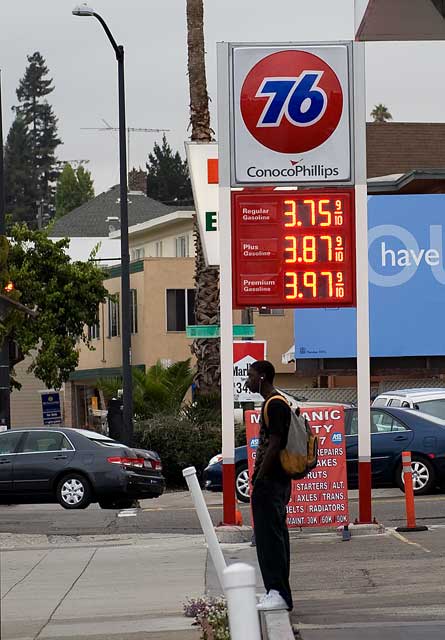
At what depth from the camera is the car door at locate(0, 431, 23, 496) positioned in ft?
69.9

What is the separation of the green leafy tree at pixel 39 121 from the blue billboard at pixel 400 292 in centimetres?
8557

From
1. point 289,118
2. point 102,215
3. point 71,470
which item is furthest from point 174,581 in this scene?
point 102,215

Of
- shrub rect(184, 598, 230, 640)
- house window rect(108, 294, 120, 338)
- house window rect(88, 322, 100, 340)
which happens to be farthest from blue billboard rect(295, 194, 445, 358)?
shrub rect(184, 598, 230, 640)

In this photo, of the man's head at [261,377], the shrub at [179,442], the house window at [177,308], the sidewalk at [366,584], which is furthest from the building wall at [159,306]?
the man's head at [261,377]

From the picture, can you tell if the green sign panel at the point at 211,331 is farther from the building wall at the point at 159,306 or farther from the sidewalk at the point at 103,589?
the building wall at the point at 159,306

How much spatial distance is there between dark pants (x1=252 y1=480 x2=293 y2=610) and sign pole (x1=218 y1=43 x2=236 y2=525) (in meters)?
5.05

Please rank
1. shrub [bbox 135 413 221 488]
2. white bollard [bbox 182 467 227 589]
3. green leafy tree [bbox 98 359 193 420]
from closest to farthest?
white bollard [bbox 182 467 227 589]
shrub [bbox 135 413 221 488]
green leafy tree [bbox 98 359 193 420]

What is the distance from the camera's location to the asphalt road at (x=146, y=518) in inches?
674

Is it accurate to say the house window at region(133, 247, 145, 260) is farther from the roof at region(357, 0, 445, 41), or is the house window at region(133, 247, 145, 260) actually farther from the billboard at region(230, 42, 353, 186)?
the roof at region(357, 0, 445, 41)

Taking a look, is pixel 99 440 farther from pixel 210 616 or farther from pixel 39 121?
pixel 39 121

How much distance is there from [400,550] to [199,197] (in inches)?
335

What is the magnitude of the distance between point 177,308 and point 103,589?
35.9 meters

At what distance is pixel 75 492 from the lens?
68.7 feet

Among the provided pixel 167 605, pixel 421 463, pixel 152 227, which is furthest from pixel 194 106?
pixel 152 227
